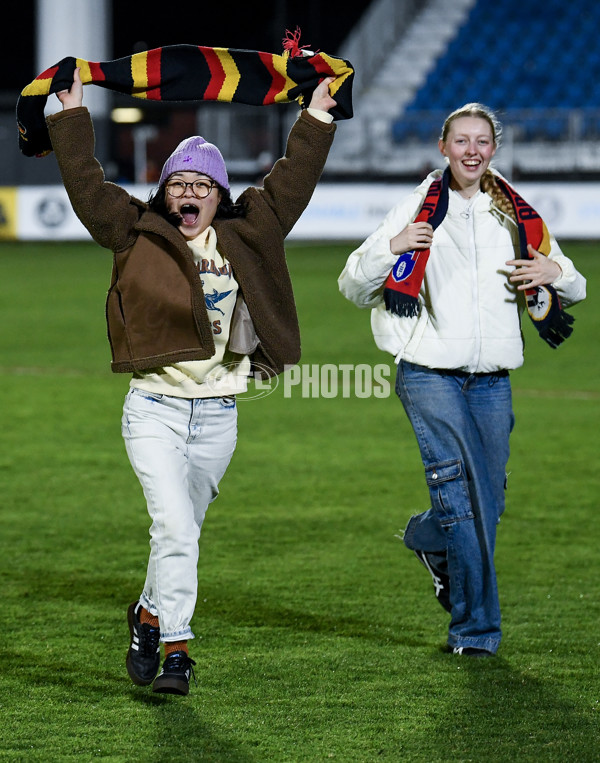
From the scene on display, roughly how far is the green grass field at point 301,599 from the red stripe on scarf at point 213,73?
1.91 meters

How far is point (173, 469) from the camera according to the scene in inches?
157

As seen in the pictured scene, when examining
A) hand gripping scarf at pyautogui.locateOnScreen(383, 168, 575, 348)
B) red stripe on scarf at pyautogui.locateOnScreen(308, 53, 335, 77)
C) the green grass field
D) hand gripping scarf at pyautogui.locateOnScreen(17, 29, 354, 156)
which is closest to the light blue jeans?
the green grass field

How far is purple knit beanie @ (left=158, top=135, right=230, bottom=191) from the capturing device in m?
3.99

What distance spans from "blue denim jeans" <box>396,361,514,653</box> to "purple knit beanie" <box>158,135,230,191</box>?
3.13 feet

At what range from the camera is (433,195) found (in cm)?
432

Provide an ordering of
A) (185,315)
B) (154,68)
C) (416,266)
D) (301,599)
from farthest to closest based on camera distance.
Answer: (301,599) < (416,266) < (154,68) < (185,315)

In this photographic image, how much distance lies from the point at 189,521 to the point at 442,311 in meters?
1.13

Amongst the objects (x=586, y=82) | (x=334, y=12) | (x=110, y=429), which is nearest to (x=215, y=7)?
(x=334, y=12)

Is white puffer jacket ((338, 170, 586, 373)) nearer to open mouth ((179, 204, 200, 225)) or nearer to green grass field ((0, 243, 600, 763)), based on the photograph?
open mouth ((179, 204, 200, 225))

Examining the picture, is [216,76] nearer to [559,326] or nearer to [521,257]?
[521,257]

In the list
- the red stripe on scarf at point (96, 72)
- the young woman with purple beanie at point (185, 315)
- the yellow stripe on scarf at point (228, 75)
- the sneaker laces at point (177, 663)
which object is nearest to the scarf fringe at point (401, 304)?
the young woman with purple beanie at point (185, 315)

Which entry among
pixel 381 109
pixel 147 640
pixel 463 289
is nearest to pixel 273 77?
pixel 463 289

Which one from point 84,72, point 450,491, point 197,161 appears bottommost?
point 450,491

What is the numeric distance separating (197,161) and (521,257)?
114 centimetres
